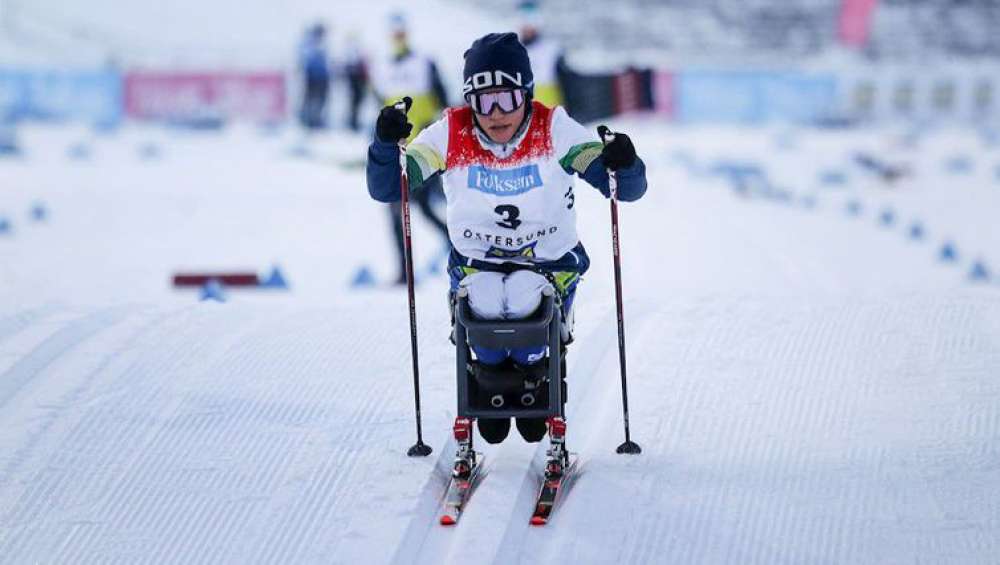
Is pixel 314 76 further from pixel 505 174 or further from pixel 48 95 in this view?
pixel 505 174

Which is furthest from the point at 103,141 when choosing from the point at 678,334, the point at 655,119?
the point at 678,334

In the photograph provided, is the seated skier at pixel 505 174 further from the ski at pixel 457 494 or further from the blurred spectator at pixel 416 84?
the blurred spectator at pixel 416 84

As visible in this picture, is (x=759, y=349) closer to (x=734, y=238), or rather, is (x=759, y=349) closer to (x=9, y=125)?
(x=734, y=238)

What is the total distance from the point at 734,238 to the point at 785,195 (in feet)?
11.6

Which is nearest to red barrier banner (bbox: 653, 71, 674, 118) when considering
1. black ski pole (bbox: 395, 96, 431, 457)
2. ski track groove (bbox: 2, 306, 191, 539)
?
ski track groove (bbox: 2, 306, 191, 539)

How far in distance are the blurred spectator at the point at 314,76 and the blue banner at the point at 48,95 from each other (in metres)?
3.87

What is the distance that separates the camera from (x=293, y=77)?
22.3 m

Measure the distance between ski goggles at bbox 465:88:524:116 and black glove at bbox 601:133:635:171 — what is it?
30 cm

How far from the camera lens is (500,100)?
379 centimetres

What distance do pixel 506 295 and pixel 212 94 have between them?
64.1 ft

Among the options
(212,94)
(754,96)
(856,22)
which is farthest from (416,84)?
(856,22)

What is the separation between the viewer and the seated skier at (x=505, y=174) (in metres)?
3.80

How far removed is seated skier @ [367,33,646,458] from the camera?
3.80 metres

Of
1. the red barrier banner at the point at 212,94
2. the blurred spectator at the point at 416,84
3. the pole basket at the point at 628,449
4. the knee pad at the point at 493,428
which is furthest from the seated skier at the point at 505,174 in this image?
the red barrier banner at the point at 212,94
